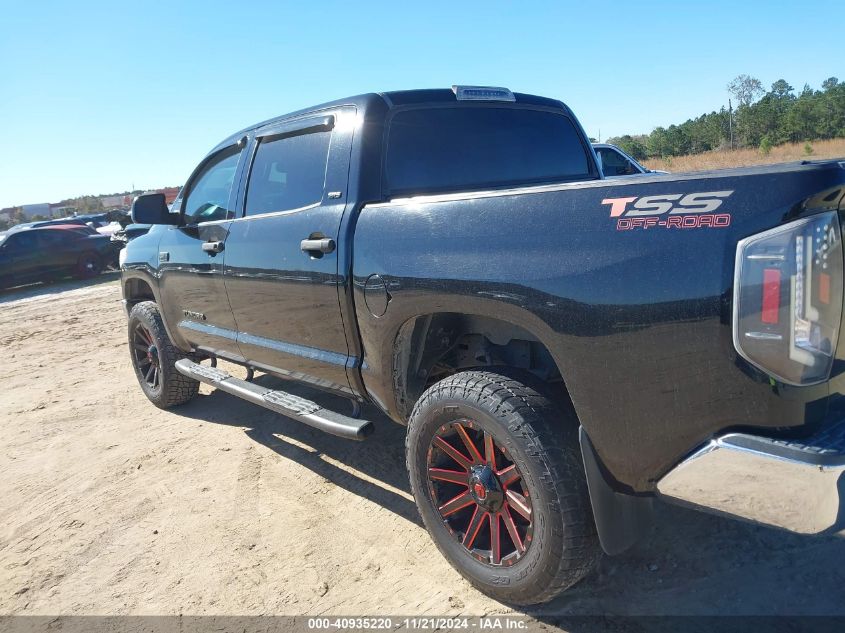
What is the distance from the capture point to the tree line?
37750 millimetres

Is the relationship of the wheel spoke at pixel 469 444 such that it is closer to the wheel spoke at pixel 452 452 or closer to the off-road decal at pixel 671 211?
the wheel spoke at pixel 452 452

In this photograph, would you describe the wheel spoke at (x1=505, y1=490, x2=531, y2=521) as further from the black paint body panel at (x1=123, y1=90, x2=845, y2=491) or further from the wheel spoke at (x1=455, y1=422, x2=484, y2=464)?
the black paint body panel at (x1=123, y1=90, x2=845, y2=491)

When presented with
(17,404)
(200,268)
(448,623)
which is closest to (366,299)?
(448,623)

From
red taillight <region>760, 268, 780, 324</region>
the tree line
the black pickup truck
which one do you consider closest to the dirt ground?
the black pickup truck

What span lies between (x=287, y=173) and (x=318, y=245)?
80 cm

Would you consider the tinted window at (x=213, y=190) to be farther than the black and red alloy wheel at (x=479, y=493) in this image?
Yes

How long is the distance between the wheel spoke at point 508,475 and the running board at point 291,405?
0.85 meters

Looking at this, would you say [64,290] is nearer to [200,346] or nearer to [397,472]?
[200,346]

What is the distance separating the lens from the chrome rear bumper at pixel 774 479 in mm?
1520

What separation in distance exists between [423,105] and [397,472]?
82.4 inches

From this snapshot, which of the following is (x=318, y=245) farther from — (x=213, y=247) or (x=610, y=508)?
(x=610, y=508)

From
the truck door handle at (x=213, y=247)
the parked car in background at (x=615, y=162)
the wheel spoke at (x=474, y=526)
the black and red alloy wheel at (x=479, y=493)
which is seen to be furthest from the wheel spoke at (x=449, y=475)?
the parked car in background at (x=615, y=162)

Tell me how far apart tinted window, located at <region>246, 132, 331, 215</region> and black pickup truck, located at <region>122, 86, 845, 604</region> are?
2 cm

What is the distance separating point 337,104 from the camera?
3.19 meters
